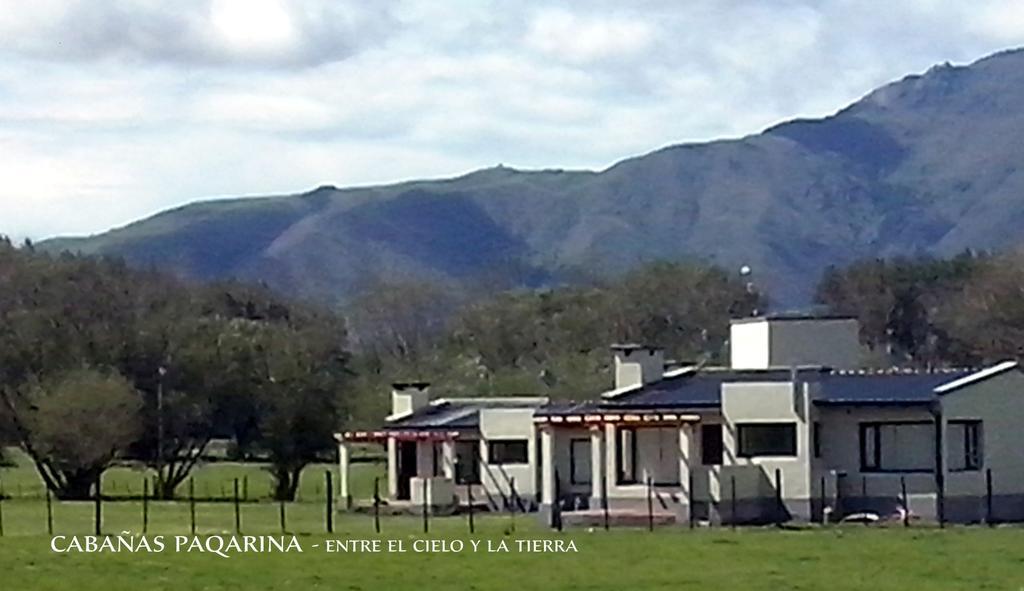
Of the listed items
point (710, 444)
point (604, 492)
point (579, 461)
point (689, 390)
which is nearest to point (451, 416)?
point (579, 461)

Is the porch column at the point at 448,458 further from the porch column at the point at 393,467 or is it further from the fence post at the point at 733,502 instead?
the fence post at the point at 733,502

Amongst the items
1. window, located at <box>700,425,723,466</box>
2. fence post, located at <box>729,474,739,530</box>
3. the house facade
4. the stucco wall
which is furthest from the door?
the stucco wall

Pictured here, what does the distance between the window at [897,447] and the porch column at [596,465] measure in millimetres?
6132

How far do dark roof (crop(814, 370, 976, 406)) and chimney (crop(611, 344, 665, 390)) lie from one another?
466 cm

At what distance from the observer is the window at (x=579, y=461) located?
54.5m

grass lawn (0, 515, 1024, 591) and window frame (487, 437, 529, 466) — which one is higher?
window frame (487, 437, 529, 466)

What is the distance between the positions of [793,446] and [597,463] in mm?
4879

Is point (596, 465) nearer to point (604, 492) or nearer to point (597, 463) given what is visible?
point (597, 463)

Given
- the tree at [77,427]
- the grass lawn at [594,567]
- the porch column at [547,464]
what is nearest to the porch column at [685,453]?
the porch column at [547,464]

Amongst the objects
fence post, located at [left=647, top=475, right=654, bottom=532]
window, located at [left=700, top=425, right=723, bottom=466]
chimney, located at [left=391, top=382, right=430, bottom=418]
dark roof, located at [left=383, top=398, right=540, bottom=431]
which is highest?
chimney, located at [left=391, top=382, right=430, bottom=418]

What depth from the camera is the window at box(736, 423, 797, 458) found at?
165 feet

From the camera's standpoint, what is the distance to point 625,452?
52281 mm

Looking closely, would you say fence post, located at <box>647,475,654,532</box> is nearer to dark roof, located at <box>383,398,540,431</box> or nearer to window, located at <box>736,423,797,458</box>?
window, located at <box>736,423,797,458</box>

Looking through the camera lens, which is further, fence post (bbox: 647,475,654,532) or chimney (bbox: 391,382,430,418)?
chimney (bbox: 391,382,430,418)
